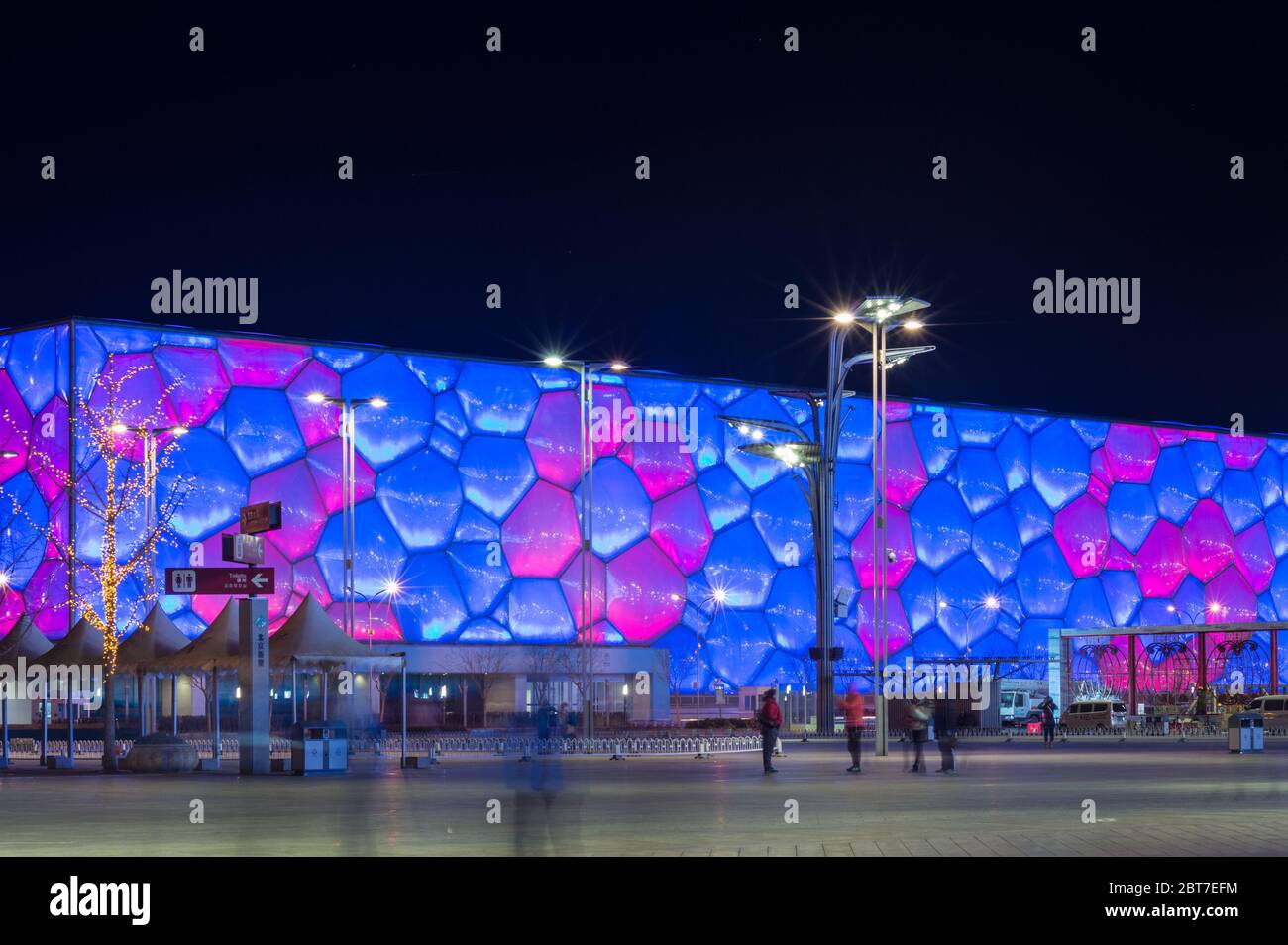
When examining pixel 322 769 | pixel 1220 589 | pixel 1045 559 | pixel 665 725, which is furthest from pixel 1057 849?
pixel 1220 589

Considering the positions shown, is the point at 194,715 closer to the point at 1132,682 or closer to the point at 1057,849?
the point at 1132,682

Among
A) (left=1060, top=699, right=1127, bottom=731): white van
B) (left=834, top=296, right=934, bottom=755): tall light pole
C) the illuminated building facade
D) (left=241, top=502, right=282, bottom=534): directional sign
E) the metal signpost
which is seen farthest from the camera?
the illuminated building facade

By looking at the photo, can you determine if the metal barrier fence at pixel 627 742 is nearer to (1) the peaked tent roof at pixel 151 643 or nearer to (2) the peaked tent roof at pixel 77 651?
(1) the peaked tent roof at pixel 151 643

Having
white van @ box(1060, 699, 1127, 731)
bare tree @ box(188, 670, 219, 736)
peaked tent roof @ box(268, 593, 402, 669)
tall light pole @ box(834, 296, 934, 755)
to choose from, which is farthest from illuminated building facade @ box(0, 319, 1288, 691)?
tall light pole @ box(834, 296, 934, 755)

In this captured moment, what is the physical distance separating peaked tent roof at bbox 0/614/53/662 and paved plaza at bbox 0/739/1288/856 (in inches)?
389

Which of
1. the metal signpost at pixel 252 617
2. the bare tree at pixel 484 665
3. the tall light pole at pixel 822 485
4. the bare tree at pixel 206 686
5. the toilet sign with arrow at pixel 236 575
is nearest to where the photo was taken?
the toilet sign with arrow at pixel 236 575

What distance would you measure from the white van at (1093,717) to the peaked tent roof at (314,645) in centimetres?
2794

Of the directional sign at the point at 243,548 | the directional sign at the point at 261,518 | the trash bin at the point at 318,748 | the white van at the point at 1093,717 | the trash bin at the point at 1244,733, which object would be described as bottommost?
the white van at the point at 1093,717

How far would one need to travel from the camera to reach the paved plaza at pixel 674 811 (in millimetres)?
12539

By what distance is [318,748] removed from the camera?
28.1 m

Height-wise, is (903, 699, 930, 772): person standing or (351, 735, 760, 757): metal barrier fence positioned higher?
(903, 699, 930, 772): person standing

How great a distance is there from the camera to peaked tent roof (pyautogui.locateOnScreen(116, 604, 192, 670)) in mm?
34656

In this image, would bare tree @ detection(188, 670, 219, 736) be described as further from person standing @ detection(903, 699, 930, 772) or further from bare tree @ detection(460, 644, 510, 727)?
person standing @ detection(903, 699, 930, 772)

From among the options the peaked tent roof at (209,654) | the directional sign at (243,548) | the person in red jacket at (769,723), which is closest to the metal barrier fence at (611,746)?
the peaked tent roof at (209,654)
